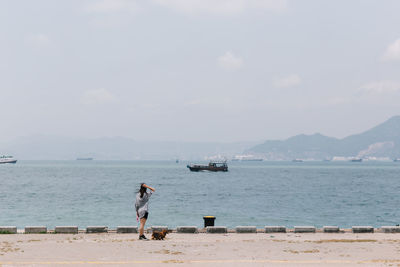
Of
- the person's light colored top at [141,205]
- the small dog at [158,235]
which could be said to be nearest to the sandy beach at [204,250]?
the small dog at [158,235]

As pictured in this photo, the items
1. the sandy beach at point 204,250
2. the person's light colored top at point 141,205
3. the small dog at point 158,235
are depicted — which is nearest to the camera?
the sandy beach at point 204,250

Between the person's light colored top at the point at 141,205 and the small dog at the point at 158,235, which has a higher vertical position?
the person's light colored top at the point at 141,205

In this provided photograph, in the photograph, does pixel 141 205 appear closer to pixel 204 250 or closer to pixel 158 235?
pixel 158 235

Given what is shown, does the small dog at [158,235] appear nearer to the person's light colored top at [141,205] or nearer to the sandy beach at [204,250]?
the sandy beach at [204,250]

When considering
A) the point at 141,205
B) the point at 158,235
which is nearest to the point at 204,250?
the point at 158,235

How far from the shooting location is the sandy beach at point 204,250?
15.6 metres

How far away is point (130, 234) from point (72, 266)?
26.6 ft

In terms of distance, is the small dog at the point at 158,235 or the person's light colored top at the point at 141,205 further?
the person's light colored top at the point at 141,205

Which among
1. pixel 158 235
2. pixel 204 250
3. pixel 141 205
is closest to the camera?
pixel 204 250

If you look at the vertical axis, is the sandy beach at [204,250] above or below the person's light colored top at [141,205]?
below

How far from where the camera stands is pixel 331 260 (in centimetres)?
1589

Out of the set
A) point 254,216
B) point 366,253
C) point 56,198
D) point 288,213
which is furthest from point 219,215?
point 366,253

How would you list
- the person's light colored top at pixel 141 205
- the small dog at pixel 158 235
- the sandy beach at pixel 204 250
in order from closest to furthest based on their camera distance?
the sandy beach at pixel 204 250 < the small dog at pixel 158 235 < the person's light colored top at pixel 141 205

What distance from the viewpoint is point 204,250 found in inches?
707
